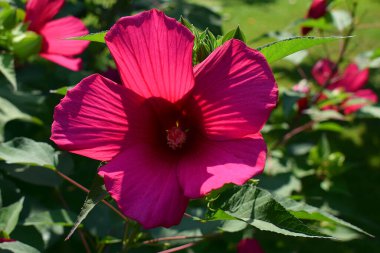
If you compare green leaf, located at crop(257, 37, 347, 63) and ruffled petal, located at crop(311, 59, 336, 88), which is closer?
green leaf, located at crop(257, 37, 347, 63)

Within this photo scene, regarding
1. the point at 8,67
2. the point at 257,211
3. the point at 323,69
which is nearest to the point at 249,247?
the point at 257,211

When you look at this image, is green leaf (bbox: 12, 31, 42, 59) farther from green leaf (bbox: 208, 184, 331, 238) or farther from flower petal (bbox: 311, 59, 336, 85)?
flower petal (bbox: 311, 59, 336, 85)

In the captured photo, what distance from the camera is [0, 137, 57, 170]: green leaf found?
0.95 m

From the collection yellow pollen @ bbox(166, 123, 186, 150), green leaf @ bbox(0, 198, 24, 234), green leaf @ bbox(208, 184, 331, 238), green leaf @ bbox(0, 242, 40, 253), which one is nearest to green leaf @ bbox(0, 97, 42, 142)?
green leaf @ bbox(0, 198, 24, 234)

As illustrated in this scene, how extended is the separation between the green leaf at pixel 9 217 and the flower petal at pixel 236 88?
449 millimetres

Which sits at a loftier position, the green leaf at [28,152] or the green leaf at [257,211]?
the green leaf at [257,211]

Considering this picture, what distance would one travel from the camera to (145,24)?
69 cm

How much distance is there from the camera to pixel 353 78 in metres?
2.03

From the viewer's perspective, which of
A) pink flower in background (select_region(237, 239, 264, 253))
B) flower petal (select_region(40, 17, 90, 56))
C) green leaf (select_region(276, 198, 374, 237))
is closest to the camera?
green leaf (select_region(276, 198, 374, 237))

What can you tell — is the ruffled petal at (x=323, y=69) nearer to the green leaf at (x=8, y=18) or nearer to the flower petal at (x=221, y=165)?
the green leaf at (x=8, y=18)

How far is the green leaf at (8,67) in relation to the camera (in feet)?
3.49

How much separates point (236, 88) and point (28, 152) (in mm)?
466

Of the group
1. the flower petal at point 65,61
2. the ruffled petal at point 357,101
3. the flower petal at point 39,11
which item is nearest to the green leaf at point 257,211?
the flower petal at point 65,61

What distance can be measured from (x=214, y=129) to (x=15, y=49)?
2.03 feet
